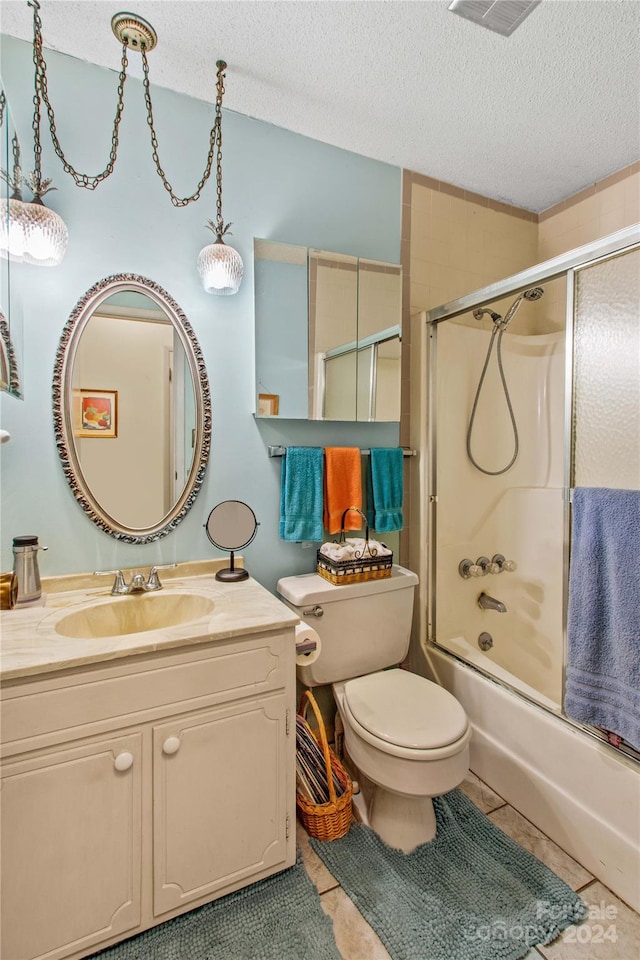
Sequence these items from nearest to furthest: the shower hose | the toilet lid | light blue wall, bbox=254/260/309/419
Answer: the toilet lid, light blue wall, bbox=254/260/309/419, the shower hose

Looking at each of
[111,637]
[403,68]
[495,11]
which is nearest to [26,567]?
[111,637]

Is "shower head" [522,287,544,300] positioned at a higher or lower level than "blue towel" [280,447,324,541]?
higher

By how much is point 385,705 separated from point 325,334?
1.37 metres

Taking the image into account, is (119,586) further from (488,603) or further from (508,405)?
(508,405)

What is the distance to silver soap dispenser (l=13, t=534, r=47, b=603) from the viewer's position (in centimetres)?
131

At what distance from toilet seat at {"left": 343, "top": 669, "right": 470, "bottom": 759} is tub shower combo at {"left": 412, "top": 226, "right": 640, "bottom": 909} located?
33 cm

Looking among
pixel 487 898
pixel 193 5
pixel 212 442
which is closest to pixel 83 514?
pixel 212 442

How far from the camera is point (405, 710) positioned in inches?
59.2

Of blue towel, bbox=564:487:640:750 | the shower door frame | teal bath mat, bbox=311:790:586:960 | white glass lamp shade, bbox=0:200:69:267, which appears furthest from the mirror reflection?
teal bath mat, bbox=311:790:586:960

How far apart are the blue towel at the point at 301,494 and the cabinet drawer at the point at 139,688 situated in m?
0.53

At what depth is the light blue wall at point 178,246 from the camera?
4.69ft

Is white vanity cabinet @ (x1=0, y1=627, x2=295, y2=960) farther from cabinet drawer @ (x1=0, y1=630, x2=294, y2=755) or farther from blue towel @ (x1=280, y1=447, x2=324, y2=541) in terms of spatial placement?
blue towel @ (x1=280, y1=447, x2=324, y2=541)

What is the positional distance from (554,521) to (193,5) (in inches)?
89.2

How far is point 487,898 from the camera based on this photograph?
130 cm
